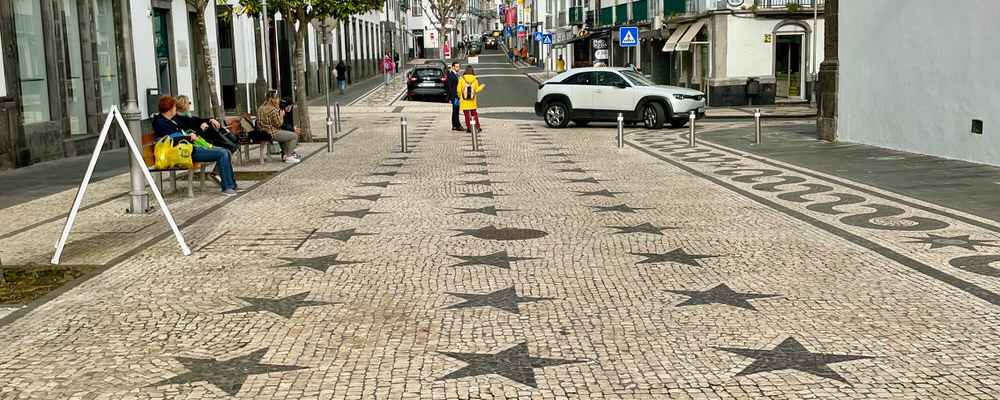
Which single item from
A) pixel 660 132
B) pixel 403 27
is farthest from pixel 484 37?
pixel 660 132

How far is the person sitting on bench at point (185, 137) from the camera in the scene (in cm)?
1259

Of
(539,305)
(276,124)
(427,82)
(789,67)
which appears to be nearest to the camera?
(539,305)

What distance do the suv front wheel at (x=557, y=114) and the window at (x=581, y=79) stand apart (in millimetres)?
580

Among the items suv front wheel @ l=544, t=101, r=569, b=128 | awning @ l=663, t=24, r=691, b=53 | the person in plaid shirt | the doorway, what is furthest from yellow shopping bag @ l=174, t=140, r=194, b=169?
awning @ l=663, t=24, r=691, b=53

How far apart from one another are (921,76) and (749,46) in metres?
18.4

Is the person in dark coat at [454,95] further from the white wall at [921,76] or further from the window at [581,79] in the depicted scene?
the white wall at [921,76]

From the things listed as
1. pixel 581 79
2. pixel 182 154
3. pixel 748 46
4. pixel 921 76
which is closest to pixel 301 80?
pixel 581 79

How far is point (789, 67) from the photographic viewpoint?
36.6 m

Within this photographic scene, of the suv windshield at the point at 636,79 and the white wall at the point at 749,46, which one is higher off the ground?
the white wall at the point at 749,46

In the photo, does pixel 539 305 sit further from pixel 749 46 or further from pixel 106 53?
pixel 749 46

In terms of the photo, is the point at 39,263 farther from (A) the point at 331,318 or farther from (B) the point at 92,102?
(B) the point at 92,102

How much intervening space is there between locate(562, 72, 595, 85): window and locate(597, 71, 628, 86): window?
18 cm

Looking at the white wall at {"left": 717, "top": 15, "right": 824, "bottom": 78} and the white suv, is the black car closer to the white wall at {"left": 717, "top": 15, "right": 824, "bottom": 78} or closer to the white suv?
the white wall at {"left": 717, "top": 15, "right": 824, "bottom": 78}

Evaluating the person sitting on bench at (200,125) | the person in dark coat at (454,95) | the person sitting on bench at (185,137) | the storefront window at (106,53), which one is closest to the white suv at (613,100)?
the person in dark coat at (454,95)
